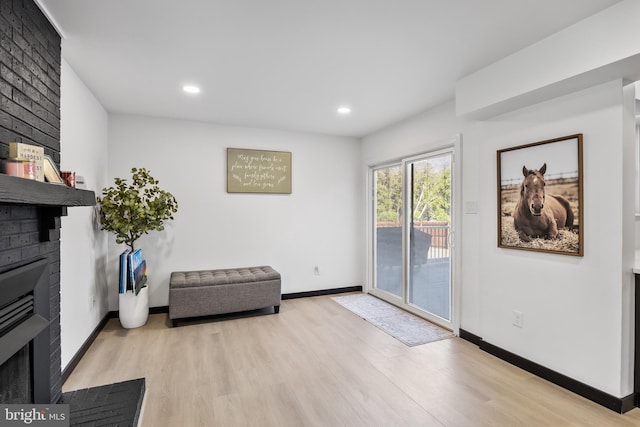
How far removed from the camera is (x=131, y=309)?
138 inches

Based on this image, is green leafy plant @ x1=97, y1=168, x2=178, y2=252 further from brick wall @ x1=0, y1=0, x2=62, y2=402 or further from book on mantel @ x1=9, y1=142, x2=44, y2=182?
book on mantel @ x1=9, y1=142, x2=44, y2=182

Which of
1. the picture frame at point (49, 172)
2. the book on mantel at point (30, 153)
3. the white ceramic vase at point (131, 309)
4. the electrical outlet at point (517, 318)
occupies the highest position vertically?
the book on mantel at point (30, 153)

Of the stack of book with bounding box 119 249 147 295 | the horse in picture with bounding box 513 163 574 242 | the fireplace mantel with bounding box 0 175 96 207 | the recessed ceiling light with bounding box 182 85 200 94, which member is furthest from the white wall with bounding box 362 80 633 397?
the stack of book with bounding box 119 249 147 295

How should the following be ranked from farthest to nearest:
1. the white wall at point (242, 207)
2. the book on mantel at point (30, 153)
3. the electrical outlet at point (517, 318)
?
the white wall at point (242, 207) → the electrical outlet at point (517, 318) → the book on mantel at point (30, 153)

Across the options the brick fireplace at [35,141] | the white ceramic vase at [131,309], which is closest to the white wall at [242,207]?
the white ceramic vase at [131,309]

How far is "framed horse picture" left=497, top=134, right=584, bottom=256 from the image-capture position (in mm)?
2318

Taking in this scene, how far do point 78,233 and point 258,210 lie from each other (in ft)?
7.11

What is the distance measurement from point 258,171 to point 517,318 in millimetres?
3431

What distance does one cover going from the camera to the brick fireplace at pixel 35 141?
1546 millimetres

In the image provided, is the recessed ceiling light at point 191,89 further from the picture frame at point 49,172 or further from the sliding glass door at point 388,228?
the sliding glass door at point 388,228

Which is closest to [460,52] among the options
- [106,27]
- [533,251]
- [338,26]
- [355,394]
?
[338,26]

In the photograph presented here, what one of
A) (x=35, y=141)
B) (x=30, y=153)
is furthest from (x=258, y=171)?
(x=30, y=153)

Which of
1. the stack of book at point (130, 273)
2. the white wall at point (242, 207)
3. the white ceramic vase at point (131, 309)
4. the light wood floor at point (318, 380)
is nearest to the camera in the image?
the light wood floor at point (318, 380)

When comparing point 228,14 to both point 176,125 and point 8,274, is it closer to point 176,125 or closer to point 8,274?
point 8,274
